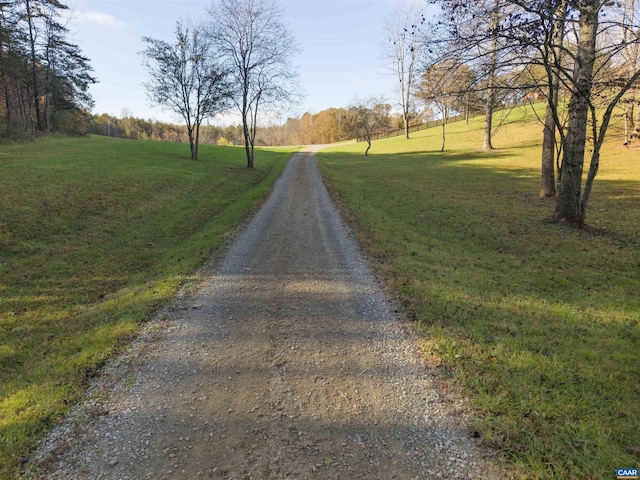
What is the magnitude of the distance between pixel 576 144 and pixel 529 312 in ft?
22.6

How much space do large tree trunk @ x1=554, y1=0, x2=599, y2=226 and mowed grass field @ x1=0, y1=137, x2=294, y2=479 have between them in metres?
9.78

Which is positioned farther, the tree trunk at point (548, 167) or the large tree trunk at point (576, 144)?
the tree trunk at point (548, 167)

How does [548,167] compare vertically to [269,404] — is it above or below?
above

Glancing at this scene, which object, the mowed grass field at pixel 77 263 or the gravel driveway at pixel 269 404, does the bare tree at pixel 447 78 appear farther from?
the mowed grass field at pixel 77 263

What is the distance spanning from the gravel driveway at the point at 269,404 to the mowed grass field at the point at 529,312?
463 mm

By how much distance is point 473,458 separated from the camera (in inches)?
107

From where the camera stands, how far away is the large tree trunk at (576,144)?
8195 mm

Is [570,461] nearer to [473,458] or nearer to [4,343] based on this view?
[473,458]

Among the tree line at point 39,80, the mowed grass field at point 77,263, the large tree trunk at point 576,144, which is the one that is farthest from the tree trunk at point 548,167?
the tree line at point 39,80

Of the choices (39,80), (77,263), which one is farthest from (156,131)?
(77,263)

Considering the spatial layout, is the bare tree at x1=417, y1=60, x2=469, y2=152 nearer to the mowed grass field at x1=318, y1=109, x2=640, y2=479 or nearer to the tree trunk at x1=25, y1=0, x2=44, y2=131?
the mowed grass field at x1=318, y1=109, x2=640, y2=479

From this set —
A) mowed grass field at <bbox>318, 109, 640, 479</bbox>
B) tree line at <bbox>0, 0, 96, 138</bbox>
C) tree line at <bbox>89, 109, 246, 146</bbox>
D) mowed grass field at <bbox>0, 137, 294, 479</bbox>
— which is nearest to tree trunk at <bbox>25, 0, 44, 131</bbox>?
tree line at <bbox>0, 0, 96, 138</bbox>

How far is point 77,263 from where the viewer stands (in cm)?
836

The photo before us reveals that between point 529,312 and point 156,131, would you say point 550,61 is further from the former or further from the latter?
point 156,131
